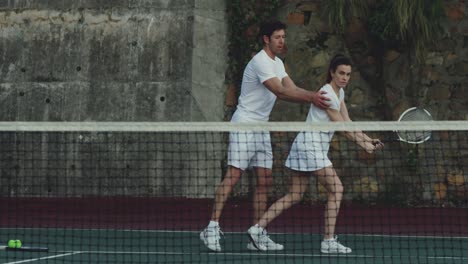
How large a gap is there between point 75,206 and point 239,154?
5394mm

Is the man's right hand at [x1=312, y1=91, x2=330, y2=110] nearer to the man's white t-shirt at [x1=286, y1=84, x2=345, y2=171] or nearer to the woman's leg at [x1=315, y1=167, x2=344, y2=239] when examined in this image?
the man's white t-shirt at [x1=286, y1=84, x2=345, y2=171]

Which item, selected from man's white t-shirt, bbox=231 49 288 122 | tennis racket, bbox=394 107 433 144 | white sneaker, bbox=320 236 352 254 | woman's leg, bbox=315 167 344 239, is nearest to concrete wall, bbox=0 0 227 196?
tennis racket, bbox=394 107 433 144

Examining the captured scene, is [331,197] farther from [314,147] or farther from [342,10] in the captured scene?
[342,10]

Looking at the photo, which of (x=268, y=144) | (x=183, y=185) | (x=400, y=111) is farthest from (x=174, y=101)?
(x=268, y=144)

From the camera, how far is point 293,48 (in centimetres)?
1414

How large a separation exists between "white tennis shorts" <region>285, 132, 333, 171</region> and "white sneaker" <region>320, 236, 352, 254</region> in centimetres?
56

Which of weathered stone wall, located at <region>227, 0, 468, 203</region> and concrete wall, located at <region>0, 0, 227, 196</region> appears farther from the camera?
concrete wall, located at <region>0, 0, 227, 196</region>

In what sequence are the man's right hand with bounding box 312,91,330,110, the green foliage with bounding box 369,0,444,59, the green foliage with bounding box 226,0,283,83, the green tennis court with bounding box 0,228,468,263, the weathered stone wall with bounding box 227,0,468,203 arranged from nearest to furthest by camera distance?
the green tennis court with bounding box 0,228,468,263 < the man's right hand with bounding box 312,91,330,110 < the green foliage with bounding box 369,0,444,59 < the weathered stone wall with bounding box 227,0,468,203 < the green foliage with bounding box 226,0,283,83

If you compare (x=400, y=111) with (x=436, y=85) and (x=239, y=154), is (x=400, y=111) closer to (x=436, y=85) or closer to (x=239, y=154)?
(x=436, y=85)

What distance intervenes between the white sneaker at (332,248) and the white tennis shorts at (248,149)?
812 mm

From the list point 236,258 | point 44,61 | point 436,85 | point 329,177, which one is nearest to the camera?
point 236,258

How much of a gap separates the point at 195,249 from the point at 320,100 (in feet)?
4.70

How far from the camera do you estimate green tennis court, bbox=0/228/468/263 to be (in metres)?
7.63

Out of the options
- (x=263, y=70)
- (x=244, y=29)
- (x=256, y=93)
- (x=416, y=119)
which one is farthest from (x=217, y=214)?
(x=244, y=29)
